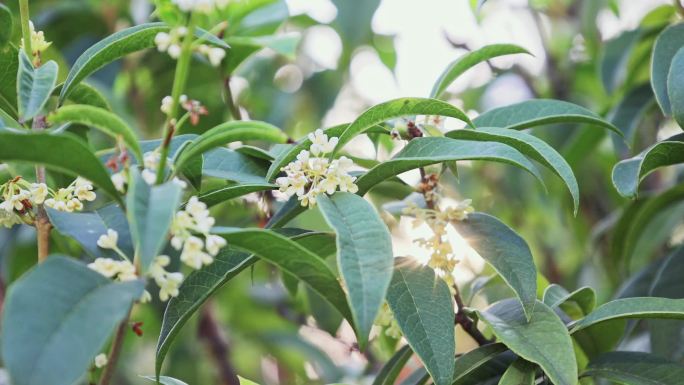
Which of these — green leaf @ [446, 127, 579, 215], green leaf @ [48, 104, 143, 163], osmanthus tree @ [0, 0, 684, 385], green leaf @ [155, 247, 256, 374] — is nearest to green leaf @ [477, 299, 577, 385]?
osmanthus tree @ [0, 0, 684, 385]

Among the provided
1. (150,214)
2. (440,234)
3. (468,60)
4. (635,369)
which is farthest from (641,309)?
(150,214)

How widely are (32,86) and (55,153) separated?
0.40 feet

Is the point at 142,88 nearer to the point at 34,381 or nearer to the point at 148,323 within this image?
the point at 148,323

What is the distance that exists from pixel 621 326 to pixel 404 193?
14.3 inches

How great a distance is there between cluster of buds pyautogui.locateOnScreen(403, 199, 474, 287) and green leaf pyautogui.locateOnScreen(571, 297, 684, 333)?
130mm

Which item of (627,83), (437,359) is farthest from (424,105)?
(627,83)

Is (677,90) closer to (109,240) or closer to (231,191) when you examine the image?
(231,191)

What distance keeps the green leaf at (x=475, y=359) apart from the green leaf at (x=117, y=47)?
0.35m

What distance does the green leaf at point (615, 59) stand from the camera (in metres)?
1.29

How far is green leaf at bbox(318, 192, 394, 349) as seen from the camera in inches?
21.0

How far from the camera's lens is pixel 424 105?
2.27ft

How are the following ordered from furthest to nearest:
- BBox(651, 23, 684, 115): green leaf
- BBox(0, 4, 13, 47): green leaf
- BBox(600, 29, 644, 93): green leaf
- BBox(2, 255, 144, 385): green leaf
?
BBox(600, 29, 644, 93): green leaf → BBox(651, 23, 684, 115): green leaf → BBox(0, 4, 13, 47): green leaf → BBox(2, 255, 144, 385): green leaf

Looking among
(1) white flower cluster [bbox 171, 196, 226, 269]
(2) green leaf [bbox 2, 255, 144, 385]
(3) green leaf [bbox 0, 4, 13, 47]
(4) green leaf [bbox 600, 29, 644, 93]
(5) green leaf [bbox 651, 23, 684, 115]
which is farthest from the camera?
(4) green leaf [bbox 600, 29, 644, 93]

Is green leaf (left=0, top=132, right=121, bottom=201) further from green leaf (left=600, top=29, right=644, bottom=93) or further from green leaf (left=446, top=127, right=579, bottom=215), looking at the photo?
green leaf (left=600, top=29, right=644, bottom=93)
